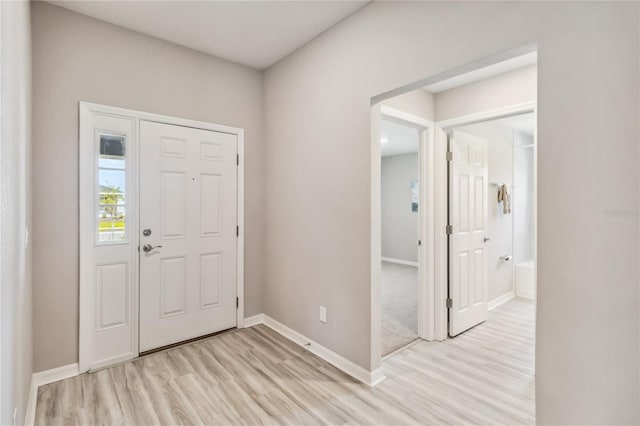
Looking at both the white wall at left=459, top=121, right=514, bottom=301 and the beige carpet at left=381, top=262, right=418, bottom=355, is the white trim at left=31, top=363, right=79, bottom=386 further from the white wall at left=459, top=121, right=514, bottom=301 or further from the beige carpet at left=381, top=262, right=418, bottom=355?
the white wall at left=459, top=121, right=514, bottom=301

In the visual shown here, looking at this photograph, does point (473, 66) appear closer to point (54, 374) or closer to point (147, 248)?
point (147, 248)

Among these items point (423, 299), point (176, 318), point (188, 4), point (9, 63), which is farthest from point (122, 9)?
point (423, 299)

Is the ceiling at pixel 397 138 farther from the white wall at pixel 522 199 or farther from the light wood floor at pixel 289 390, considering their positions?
the light wood floor at pixel 289 390

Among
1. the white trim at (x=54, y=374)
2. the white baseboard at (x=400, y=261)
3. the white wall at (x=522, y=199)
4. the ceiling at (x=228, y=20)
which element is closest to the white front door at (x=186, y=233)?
the white trim at (x=54, y=374)

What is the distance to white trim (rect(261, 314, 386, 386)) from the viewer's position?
233 centimetres

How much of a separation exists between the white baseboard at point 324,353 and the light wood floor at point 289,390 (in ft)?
0.20

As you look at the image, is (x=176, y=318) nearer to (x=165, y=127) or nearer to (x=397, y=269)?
(x=165, y=127)

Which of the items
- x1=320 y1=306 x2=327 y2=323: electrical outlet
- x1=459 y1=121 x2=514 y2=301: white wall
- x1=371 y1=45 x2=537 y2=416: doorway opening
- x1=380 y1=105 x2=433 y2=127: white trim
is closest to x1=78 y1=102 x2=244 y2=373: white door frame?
x1=320 y1=306 x2=327 y2=323: electrical outlet

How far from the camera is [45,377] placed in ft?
7.54

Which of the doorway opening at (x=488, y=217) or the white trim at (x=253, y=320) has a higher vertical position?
the doorway opening at (x=488, y=217)

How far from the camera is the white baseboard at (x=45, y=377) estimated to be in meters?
2.02

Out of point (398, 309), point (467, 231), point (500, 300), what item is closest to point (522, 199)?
point (500, 300)

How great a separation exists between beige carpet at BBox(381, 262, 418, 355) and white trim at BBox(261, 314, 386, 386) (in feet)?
1.58

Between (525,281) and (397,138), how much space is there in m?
3.19
